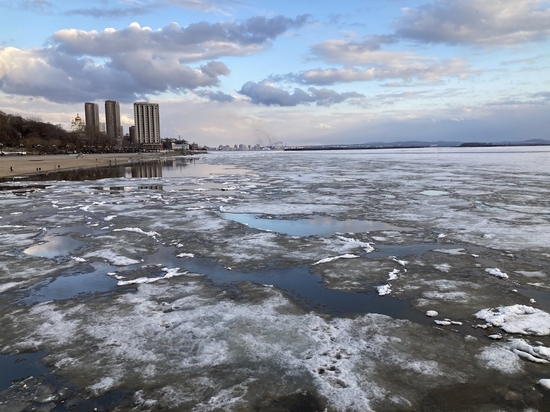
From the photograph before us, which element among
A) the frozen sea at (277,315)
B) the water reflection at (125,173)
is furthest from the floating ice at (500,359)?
the water reflection at (125,173)

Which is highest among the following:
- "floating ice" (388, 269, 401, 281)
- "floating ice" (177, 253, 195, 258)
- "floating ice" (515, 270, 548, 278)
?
"floating ice" (515, 270, 548, 278)

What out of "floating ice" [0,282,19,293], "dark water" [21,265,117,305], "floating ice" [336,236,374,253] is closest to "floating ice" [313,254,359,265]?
"floating ice" [336,236,374,253]

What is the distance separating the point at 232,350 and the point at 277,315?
3.52ft

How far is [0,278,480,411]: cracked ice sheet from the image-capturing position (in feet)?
12.6

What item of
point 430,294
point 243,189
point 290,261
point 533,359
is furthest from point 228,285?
point 243,189

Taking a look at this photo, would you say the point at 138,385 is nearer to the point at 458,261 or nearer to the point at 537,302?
the point at 537,302

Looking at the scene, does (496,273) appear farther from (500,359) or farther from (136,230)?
(136,230)

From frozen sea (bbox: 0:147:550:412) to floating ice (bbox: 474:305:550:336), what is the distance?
0.03m

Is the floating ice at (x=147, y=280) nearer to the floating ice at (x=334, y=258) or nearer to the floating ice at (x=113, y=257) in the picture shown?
the floating ice at (x=113, y=257)

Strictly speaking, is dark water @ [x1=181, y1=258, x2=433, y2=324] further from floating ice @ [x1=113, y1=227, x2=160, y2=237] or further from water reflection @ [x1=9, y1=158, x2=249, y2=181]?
water reflection @ [x1=9, y1=158, x2=249, y2=181]

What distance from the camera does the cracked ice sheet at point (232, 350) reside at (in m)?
3.83

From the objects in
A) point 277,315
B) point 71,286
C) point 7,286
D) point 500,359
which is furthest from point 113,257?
point 500,359

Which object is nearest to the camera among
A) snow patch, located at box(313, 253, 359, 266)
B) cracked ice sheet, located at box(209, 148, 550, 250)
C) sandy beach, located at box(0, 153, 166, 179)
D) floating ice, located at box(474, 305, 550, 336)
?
floating ice, located at box(474, 305, 550, 336)

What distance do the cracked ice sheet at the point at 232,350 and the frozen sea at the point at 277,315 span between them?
21mm
